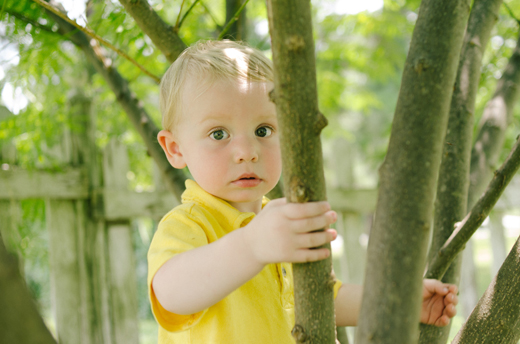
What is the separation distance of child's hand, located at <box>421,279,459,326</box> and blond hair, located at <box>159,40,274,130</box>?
0.65 m

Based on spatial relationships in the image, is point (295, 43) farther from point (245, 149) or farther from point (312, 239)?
point (245, 149)

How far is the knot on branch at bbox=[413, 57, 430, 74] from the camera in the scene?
0.68 m

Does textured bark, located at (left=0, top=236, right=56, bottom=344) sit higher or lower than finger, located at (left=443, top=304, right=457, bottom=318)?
higher

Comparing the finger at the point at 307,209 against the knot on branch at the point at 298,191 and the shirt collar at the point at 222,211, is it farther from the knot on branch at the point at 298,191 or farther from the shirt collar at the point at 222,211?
the shirt collar at the point at 222,211

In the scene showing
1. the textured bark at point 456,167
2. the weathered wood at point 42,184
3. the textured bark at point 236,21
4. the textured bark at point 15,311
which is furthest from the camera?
the weathered wood at point 42,184

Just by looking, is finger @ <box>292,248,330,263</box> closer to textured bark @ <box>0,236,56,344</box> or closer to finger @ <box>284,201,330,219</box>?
finger @ <box>284,201,330,219</box>

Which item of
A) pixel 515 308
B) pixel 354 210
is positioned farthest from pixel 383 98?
pixel 515 308

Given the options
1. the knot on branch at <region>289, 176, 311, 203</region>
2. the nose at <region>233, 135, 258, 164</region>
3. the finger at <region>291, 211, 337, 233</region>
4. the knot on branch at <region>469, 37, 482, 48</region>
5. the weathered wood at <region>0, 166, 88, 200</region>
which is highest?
the knot on branch at <region>469, 37, 482, 48</region>

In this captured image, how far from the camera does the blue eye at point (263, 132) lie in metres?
1.06

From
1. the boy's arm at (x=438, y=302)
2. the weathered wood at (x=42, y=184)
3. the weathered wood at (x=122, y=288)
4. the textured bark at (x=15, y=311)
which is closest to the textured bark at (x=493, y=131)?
the boy's arm at (x=438, y=302)

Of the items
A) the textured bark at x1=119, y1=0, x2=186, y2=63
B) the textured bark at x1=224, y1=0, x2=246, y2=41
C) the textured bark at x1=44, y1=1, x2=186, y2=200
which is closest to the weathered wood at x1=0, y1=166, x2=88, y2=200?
the textured bark at x1=44, y1=1, x2=186, y2=200

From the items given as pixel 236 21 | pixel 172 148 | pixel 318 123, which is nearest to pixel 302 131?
pixel 318 123

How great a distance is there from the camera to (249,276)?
0.80 metres

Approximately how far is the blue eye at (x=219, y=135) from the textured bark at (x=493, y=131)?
0.87 meters
